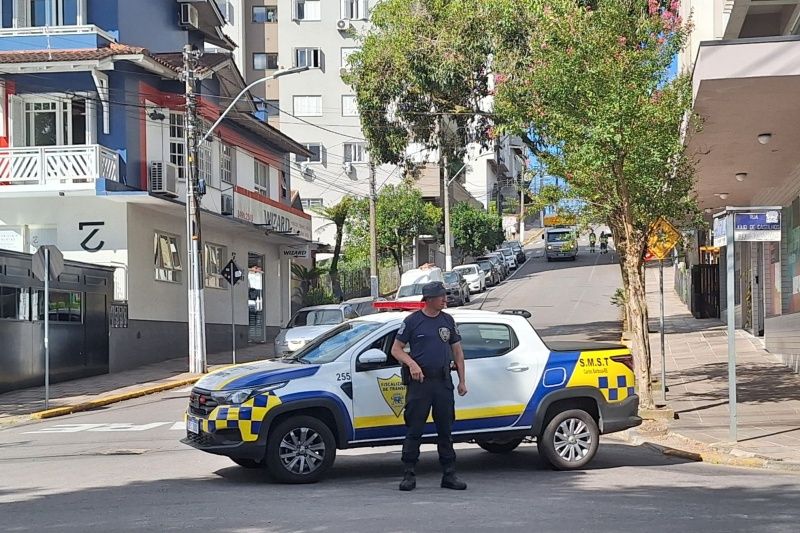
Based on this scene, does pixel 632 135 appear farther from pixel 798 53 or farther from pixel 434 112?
Result: pixel 434 112

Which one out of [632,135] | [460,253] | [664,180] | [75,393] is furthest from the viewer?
[460,253]

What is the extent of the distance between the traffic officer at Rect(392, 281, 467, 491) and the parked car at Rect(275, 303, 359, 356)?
620 inches

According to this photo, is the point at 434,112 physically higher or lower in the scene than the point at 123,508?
higher

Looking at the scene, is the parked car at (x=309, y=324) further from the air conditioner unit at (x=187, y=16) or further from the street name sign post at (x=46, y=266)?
the air conditioner unit at (x=187, y=16)

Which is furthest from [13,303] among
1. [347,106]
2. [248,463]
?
[347,106]

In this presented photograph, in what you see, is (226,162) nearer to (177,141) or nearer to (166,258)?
(177,141)

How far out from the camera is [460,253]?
72.2 meters

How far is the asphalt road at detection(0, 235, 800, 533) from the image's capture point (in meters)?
7.84

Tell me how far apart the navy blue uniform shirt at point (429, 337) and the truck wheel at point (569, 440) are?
1.88 metres

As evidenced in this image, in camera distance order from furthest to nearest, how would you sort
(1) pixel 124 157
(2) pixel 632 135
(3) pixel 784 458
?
(1) pixel 124 157, (2) pixel 632 135, (3) pixel 784 458

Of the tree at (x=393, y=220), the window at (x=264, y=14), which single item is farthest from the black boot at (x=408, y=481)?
the window at (x=264, y=14)

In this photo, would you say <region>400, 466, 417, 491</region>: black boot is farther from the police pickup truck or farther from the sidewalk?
the sidewalk

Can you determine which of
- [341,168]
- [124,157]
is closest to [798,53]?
[124,157]

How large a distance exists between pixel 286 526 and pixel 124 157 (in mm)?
21310
